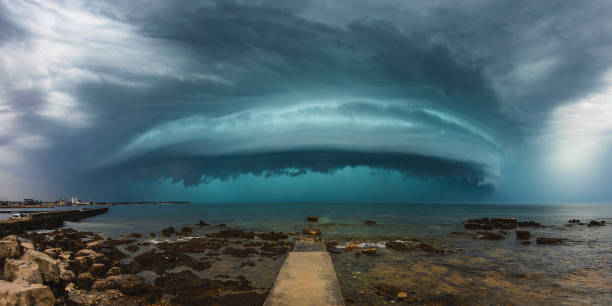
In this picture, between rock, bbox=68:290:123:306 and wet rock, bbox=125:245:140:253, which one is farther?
wet rock, bbox=125:245:140:253

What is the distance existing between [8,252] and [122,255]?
5.48 meters

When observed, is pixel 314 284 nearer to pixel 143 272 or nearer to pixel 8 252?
pixel 143 272

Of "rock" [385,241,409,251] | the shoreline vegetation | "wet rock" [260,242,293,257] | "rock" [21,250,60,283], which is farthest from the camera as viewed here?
"rock" [385,241,409,251]

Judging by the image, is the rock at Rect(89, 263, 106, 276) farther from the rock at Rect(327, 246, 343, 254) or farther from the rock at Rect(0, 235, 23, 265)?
the rock at Rect(327, 246, 343, 254)

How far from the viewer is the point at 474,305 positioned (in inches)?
411

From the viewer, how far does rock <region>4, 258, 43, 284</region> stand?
9.70 metres

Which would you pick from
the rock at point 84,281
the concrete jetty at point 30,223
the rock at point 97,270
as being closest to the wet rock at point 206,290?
the rock at point 84,281

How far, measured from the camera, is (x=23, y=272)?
988 cm

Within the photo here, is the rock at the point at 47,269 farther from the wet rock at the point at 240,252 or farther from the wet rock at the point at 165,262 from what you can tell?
the wet rock at the point at 240,252

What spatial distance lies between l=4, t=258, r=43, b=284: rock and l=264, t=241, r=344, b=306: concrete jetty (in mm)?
8277

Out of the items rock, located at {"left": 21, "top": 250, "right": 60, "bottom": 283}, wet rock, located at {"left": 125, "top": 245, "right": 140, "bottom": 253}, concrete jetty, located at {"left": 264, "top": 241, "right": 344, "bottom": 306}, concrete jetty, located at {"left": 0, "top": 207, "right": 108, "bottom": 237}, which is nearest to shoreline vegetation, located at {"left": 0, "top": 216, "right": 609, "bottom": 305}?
rock, located at {"left": 21, "top": 250, "right": 60, "bottom": 283}

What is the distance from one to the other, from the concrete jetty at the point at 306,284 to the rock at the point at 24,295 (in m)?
6.37

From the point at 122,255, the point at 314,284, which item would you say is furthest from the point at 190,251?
the point at 314,284

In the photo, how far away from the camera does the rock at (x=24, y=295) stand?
7.58 metres
